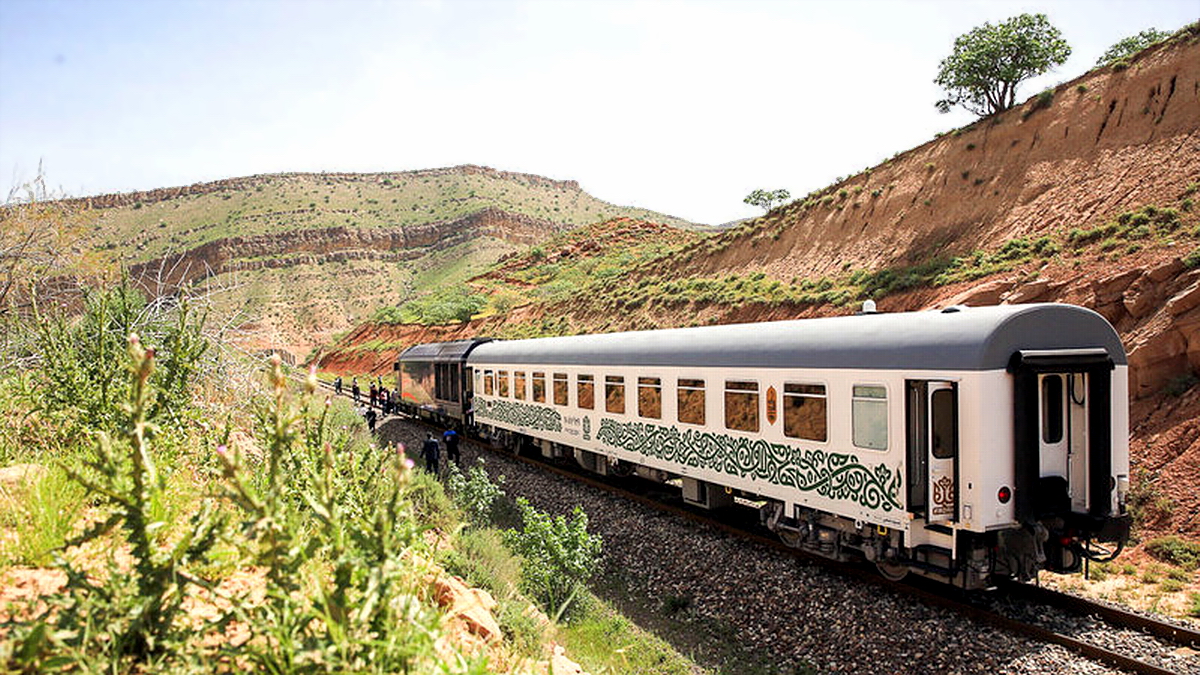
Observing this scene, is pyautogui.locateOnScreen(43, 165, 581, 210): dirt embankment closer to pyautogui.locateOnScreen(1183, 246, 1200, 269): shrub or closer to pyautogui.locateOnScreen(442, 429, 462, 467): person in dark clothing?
pyautogui.locateOnScreen(442, 429, 462, 467): person in dark clothing

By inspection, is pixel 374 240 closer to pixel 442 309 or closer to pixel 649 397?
pixel 442 309

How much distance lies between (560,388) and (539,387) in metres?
1.32

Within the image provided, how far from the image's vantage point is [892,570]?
9.58 m

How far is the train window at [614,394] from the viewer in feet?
50.0

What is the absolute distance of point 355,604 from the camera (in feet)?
11.7

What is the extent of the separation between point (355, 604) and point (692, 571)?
828 centimetres

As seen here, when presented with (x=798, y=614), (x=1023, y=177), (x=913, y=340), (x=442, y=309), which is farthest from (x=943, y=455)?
(x=442, y=309)

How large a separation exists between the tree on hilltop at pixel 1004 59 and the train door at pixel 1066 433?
30271 mm

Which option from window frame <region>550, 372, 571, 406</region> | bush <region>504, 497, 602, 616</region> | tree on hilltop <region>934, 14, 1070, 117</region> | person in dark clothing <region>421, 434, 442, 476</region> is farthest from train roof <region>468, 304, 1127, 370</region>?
tree on hilltop <region>934, 14, 1070, 117</region>

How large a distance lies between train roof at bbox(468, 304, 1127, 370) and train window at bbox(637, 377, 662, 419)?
3.44 ft

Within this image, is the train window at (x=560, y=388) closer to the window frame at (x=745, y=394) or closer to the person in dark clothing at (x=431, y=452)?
the person in dark clothing at (x=431, y=452)

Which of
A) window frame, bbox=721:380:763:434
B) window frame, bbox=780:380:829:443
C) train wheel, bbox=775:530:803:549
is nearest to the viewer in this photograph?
window frame, bbox=780:380:829:443

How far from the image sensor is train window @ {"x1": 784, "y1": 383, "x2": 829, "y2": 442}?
32.9 ft

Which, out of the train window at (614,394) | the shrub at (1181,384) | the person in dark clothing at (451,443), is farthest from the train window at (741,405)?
the shrub at (1181,384)
